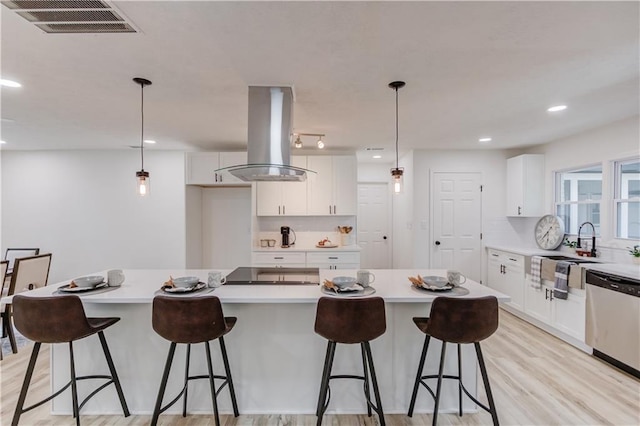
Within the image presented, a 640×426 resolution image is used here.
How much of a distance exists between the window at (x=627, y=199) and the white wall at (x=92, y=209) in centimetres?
578

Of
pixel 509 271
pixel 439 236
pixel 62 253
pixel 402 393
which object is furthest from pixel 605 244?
pixel 62 253

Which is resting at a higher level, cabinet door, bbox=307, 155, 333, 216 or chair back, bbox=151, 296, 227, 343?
cabinet door, bbox=307, 155, 333, 216

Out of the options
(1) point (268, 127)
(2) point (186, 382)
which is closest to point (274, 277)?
(2) point (186, 382)

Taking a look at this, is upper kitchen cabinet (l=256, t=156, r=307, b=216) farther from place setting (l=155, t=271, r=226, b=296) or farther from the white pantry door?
place setting (l=155, t=271, r=226, b=296)

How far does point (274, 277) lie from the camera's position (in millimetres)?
2469

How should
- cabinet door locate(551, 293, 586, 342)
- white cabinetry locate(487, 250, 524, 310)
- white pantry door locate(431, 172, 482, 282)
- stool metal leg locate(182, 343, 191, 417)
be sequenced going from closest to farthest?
stool metal leg locate(182, 343, 191, 417) < cabinet door locate(551, 293, 586, 342) < white cabinetry locate(487, 250, 524, 310) < white pantry door locate(431, 172, 482, 282)

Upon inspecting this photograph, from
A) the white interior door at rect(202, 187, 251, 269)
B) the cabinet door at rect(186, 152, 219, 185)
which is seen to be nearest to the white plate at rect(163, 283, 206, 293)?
the cabinet door at rect(186, 152, 219, 185)

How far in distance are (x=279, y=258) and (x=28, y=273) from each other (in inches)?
107

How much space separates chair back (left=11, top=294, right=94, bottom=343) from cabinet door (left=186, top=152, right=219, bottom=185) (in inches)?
111

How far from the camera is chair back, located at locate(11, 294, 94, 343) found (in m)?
1.77

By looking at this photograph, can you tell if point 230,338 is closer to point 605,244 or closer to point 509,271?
point 509,271

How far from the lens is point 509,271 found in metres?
4.29

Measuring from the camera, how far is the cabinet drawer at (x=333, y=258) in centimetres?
433

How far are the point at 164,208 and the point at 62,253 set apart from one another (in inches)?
71.0
